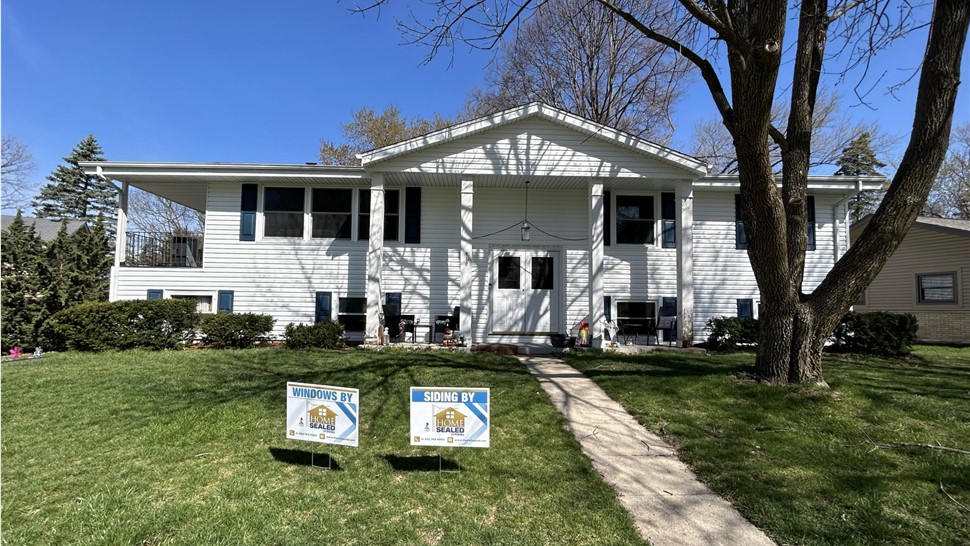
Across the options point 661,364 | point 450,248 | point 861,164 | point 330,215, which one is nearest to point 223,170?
point 330,215

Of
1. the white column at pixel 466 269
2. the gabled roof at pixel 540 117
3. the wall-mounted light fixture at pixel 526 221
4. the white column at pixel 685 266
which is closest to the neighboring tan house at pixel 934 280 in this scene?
the white column at pixel 685 266

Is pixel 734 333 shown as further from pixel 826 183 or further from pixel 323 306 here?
pixel 323 306

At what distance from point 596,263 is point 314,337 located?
20.7 feet

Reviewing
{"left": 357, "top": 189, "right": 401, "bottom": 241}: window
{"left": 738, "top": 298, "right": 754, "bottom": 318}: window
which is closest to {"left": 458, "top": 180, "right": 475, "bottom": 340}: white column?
{"left": 357, "top": 189, "right": 401, "bottom": 241}: window

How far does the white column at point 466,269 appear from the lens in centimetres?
997

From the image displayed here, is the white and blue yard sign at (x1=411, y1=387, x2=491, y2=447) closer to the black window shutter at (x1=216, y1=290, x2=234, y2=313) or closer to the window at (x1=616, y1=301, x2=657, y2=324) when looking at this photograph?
the window at (x1=616, y1=301, x2=657, y2=324)

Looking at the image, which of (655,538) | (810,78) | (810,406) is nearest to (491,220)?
(810,78)

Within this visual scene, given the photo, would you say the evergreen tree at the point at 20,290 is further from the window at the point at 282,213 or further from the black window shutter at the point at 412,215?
the black window shutter at the point at 412,215

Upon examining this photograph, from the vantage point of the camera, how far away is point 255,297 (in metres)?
11.2

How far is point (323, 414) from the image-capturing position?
390cm

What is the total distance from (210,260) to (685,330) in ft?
37.8

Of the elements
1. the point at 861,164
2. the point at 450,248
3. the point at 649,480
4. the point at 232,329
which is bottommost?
the point at 649,480

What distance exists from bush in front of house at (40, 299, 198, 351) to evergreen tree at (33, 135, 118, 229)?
104ft

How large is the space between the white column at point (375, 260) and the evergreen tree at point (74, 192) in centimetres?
3434
